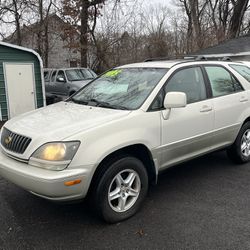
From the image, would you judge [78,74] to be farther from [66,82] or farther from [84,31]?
[84,31]

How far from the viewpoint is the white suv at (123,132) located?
Answer: 301 centimetres

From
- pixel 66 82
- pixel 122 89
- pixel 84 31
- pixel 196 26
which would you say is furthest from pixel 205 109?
pixel 196 26

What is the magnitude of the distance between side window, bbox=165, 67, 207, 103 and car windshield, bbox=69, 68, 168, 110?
185mm

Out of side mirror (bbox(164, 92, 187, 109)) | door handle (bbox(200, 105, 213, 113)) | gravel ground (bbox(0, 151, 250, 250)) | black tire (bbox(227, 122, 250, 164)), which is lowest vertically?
gravel ground (bbox(0, 151, 250, 250))

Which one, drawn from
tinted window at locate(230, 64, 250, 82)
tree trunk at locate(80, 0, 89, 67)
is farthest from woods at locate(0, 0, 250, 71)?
tinted window at locate(230, 64, 250, 82)

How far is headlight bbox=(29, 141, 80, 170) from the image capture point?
2.96 m

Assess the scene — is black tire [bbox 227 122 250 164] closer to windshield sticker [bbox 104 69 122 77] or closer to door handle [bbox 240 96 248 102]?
door handle [bbox 240 96 248 102]

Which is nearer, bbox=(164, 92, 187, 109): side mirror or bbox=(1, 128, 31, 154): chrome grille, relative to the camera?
bbox=(1, 128, 31, 154): chrome grille

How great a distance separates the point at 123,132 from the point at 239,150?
255 centimetres

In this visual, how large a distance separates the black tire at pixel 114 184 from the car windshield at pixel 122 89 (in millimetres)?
673

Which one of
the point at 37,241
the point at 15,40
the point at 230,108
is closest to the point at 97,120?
the point at 37,241

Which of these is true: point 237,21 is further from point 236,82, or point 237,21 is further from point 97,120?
point 97,120

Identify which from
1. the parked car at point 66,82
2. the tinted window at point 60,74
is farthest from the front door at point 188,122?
the tinted window at point 60,74

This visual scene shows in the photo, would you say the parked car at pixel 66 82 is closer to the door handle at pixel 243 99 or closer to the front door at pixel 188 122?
the door handle at pixel 243 99
